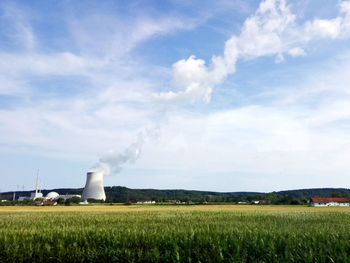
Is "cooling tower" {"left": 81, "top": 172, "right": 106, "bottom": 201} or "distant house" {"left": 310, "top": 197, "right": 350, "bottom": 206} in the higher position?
"cooling tower" {"left": 81, "top": 172, "right": 106, "bottom": 201}

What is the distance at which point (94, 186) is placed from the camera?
5162 inches

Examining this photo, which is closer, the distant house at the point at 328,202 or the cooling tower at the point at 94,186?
the cooling tower at the point at 94,186

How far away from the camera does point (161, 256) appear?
14047 mm

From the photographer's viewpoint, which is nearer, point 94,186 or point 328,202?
point 94,186

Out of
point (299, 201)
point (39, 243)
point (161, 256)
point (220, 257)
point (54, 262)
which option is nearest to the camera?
point (220, 257)

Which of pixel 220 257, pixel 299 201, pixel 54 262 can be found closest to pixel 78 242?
pixel 54 262

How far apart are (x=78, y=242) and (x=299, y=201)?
15077 cm

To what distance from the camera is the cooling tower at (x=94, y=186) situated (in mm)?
128250

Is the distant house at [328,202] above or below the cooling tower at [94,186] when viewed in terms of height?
below

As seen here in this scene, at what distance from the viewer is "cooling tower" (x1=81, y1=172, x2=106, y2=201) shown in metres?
128

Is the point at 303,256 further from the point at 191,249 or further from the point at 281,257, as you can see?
the point at 191,249

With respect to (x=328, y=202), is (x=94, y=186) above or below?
above

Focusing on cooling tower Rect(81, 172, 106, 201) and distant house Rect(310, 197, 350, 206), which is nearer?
cooling tower Rect(81, 172, 106, 201)

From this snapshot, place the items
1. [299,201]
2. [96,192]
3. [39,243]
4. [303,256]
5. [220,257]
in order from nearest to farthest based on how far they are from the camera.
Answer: [303,256]
[220,257]
[39,243]
[96,192]
[299,201]
